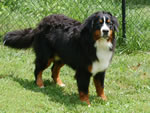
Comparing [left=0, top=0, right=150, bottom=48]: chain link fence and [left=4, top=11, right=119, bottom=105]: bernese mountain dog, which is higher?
[left=4, top=11, right=119, bottom=105]: bernese mountain dog

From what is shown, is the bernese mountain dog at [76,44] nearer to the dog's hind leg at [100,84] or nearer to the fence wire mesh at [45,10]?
the dog's hind leg at [100,84]

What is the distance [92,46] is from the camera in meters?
4.47

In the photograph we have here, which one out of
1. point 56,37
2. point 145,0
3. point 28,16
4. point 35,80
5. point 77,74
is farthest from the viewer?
point 145,0

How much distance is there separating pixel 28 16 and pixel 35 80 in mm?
3171

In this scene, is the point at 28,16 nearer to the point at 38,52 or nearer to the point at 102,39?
the point at 38,52

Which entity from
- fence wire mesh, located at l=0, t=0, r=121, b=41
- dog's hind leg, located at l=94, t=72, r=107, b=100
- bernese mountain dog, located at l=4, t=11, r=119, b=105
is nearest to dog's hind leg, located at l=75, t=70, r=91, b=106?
bernese mountain dog, located at l=4, t=11, r=119, b=105

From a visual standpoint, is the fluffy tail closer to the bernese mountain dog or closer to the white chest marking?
the bernese mountain dog

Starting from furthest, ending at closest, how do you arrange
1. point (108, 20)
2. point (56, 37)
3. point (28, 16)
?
1. point (28, 16)
2. point (56, 37)
3. point (108, 20)

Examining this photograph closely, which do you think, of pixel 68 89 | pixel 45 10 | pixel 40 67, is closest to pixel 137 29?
pixel 45 10

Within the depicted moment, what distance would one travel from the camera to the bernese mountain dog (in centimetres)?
441

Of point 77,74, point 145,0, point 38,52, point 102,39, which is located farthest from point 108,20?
point 145,0

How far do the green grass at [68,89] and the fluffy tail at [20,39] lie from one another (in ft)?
1.81

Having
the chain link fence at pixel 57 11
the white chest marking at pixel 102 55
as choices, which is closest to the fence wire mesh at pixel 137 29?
the chain link fence at pixel 57 11

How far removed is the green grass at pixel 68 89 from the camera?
4375mm
